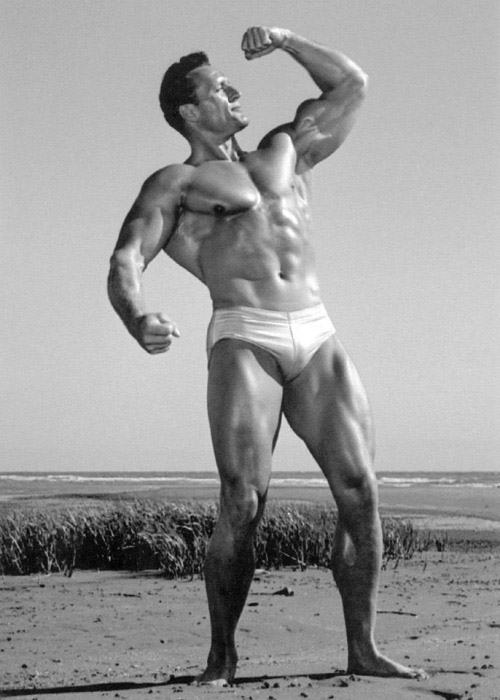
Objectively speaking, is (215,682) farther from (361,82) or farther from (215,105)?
(361,82)

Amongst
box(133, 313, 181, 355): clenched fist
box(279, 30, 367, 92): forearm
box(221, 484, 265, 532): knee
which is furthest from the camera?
box(279, 30, 367, 92): forearm

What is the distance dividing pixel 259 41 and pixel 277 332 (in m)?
1.09

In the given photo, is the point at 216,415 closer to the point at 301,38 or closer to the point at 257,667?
the point at 257,667

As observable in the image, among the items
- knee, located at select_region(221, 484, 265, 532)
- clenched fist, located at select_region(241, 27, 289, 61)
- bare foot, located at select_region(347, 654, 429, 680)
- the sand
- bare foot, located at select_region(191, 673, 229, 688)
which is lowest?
the sand

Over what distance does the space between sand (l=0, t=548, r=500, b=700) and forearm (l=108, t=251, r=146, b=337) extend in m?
1.31

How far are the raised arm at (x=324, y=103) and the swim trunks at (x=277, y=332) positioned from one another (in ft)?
2.28

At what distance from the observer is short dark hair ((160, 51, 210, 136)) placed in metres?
4.14

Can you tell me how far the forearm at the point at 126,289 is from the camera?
11.9 feet

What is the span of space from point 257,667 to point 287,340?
55.4 inches

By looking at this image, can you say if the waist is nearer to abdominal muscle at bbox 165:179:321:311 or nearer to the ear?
abdominal muscle at bbox 165:179:321:311

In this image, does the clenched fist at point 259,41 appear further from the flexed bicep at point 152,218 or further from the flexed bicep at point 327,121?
the flexed bicep at point 152,218

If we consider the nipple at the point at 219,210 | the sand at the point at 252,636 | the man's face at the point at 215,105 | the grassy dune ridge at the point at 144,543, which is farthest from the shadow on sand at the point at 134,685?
the grassy dune ridge at the point at 144,543

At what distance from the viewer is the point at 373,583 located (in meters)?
3.86

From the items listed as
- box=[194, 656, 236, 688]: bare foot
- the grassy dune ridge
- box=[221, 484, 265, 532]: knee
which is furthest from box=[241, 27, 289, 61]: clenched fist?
the grassy dune ridge
